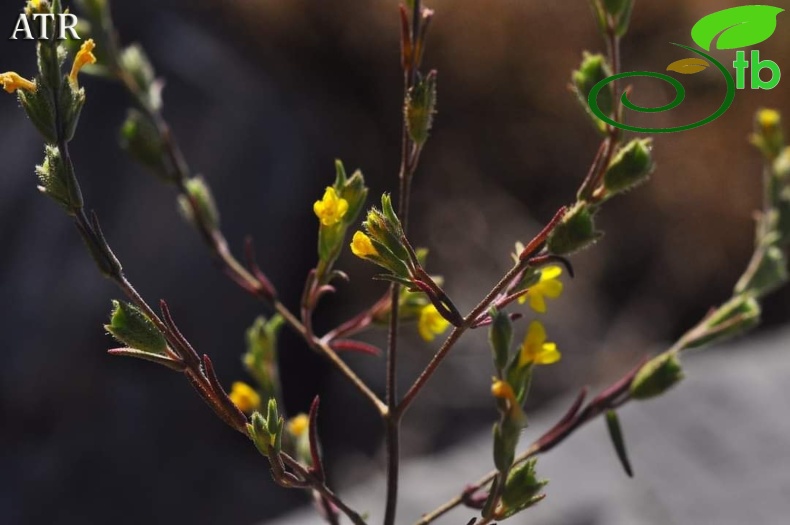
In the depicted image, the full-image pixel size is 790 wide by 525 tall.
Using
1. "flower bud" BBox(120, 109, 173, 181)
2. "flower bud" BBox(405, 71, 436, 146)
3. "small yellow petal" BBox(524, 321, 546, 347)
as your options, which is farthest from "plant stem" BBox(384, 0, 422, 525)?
"flower bud" BBox(120, 109, 173, 181)

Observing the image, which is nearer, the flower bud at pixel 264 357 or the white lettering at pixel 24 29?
the white lettering at pixel 24 29

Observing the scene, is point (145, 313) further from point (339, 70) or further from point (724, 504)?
point (339, 70)

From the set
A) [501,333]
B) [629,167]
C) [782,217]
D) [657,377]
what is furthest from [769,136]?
[501,333]

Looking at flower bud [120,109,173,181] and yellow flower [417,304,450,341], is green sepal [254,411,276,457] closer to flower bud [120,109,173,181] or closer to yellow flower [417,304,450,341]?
yellow flower [417,304,450,341]

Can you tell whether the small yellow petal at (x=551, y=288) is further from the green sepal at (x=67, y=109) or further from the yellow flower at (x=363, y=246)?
the green sepal at (x=67, y=109)

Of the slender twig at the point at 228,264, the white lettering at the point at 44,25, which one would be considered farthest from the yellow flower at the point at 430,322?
the white lettering at the point at 44,25

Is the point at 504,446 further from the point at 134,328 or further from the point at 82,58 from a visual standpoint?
the point at 82,58
